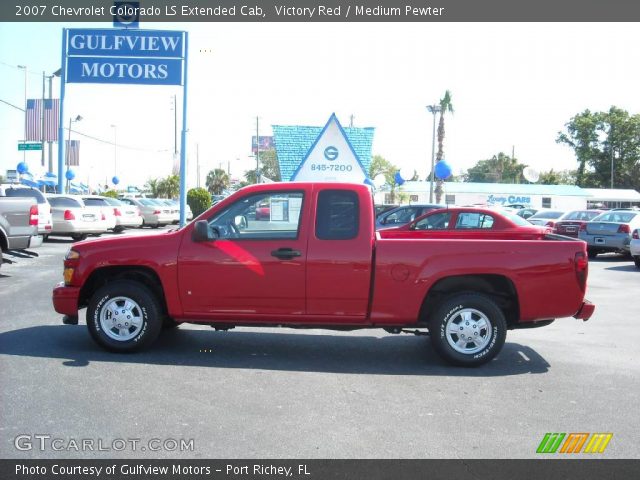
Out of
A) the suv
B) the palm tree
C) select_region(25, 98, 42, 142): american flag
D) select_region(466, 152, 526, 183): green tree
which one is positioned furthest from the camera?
select_region(466, 152, 526, 183): green tree

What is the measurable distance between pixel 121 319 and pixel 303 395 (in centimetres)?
230

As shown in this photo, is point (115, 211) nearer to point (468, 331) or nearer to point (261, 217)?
point (261, 217)

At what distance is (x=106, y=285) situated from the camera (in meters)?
6.70

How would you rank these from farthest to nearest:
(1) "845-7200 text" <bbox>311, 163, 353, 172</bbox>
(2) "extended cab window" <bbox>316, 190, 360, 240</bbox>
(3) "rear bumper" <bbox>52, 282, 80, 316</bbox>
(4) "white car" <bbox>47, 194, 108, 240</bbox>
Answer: (4) "white car" <bbox>47, 194, 108, 240</bbox>
(1) "845-7200 text" <bbox>311, 163, 353, 172</bbox>
(3) "rear bumper" <bbox>52, 282, 80, 316</bbox>
(2) "extended cab window" <bbox>316, 190, 360, 240</bbox>

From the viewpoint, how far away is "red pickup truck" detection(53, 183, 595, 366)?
6.32 meters

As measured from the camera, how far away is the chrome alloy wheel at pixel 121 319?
658 centimetres

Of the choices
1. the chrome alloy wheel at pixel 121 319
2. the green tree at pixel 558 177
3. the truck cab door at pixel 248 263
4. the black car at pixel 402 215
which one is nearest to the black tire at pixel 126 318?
the chrome alloy wheel at pixel 121 319

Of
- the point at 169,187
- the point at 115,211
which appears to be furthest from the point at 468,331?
the point at 169,187

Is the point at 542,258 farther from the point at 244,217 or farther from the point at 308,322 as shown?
the point at 244,217

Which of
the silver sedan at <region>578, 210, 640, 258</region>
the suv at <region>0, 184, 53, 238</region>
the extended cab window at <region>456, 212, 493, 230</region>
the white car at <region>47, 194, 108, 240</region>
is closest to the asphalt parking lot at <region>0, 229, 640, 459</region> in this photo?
the extended cab window at <region>456, 212, 493, 230</region>

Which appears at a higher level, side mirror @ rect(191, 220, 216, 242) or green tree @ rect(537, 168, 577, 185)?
green tree @ rect(537, 168, 577, 185)

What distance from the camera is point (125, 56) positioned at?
20.5 m
